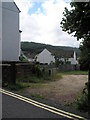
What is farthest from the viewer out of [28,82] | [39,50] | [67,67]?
[39,50]

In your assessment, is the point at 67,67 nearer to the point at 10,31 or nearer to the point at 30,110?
the point at 10,31

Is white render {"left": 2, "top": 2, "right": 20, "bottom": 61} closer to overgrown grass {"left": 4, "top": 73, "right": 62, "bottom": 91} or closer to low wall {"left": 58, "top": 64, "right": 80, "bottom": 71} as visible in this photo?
overgrown grass {"left": 4, "top": 73, "right": 62, "bottom": 91}

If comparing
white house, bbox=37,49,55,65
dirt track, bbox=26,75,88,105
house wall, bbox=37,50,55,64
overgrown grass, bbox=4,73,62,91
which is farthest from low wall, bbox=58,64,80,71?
dirt track, bbox=26,75,88,105

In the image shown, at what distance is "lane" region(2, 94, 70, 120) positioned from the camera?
818 cm

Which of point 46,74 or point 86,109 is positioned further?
point 46,74

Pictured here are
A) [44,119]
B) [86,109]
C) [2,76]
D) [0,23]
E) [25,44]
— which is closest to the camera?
[44,119]

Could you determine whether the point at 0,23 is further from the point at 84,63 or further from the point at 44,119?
the point at 44,119

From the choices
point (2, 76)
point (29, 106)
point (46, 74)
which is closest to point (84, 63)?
point (29, 106)

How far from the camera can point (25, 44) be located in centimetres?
10219

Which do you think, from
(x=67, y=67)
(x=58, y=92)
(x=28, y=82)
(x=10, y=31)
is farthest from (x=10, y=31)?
(x=67, y=67)

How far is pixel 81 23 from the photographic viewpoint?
945 cm

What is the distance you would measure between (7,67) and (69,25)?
8.78 m

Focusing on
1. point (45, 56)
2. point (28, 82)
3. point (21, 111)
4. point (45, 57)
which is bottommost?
point (21, 111)

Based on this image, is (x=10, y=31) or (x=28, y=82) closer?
(x=28, y=82)
